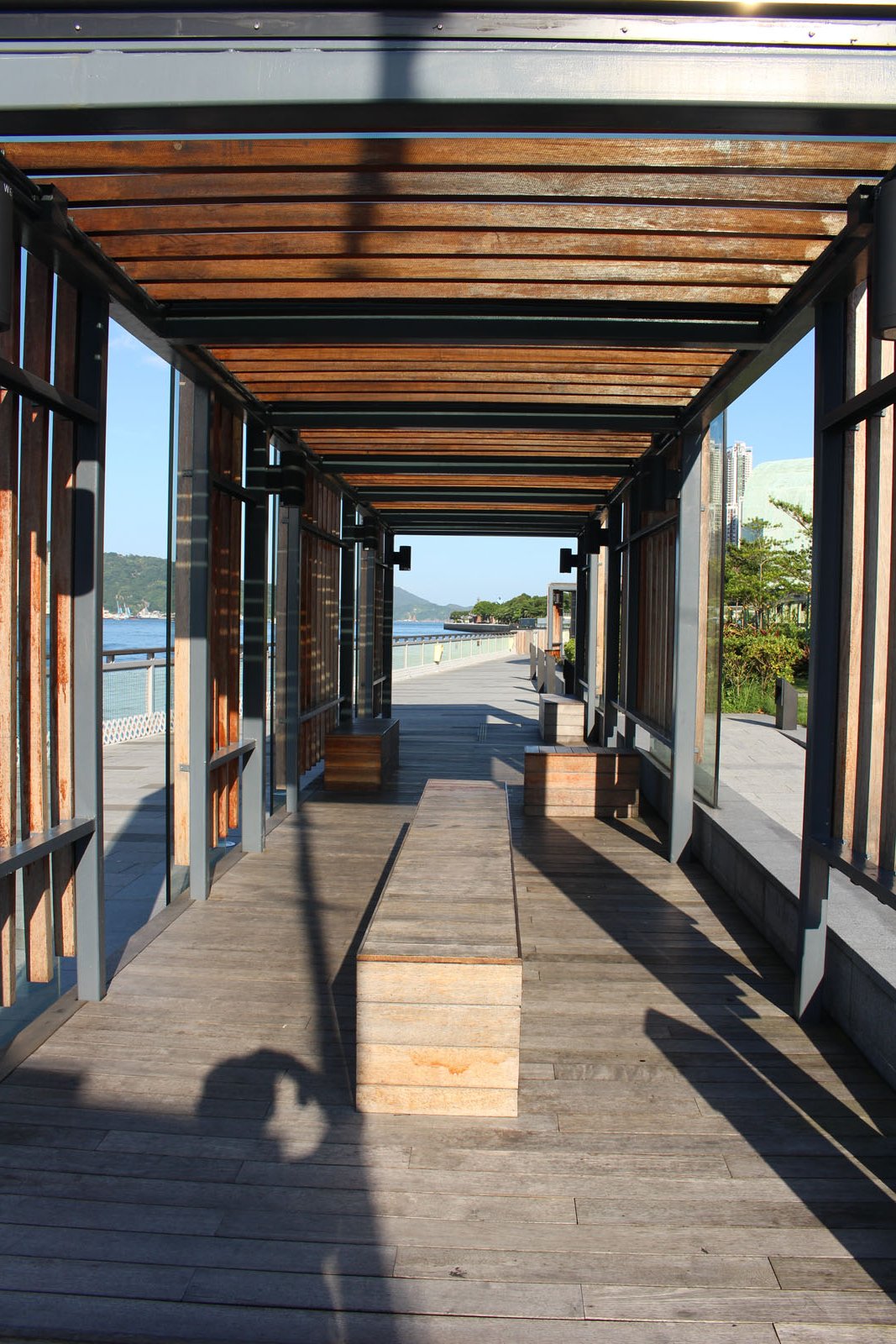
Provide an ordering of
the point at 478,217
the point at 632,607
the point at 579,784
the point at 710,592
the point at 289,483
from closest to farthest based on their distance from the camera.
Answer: the point at 478,217
the point at 710,592
the point at 289,483
the point at 579,784
the point at 632,607

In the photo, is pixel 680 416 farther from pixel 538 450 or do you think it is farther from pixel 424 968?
pixel 424 968

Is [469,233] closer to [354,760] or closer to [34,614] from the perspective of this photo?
[34,614]

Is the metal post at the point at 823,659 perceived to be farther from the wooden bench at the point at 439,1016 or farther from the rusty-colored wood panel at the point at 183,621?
the rusty-colored wood panel at the point at 183,621

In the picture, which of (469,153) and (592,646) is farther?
(592,646)

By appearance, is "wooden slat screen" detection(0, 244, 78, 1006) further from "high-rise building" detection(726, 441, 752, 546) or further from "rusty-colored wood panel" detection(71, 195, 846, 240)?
"high-rise building" detection(726, 441, 752, 546)

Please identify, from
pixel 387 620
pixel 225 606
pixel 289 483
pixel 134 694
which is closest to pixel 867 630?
pixel 225 606

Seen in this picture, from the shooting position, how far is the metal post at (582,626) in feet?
45.6

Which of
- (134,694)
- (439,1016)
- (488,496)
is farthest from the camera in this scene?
(134,694)

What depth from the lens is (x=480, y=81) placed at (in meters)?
2.74

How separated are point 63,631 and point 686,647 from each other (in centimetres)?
446

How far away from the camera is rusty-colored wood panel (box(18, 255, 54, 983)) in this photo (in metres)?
3.86

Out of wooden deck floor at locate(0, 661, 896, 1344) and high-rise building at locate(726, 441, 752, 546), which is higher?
high-rise building at locate(726, 441, 752, 546)

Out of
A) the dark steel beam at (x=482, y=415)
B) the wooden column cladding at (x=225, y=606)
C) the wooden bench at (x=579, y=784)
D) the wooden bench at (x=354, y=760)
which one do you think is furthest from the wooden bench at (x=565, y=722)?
the wooden column cladding at (x=225, y=606)

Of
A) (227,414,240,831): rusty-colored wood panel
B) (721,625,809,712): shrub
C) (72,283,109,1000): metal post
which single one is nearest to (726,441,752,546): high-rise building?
(721,625,809,712): shrub
